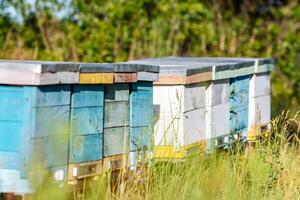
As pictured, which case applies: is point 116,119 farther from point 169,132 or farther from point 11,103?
point 11,103

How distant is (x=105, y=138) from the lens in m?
3.79

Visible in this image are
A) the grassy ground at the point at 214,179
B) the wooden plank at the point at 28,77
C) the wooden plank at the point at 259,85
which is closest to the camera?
the wooden plank at the point at 28,77

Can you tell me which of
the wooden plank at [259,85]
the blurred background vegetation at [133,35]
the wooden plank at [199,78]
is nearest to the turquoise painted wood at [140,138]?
the wooden plank at [199,78]

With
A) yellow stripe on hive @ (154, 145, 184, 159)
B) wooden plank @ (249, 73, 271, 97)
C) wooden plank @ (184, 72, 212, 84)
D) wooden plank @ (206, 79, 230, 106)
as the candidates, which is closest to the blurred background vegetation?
wooden plank @ (249, 73, 271, 97)

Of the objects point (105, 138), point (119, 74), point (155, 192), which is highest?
point (119, 74)

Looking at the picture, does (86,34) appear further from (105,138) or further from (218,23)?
Answer: (105,138)

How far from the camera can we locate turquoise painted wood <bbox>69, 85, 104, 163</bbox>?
3494 millimetres

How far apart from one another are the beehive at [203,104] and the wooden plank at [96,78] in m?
0.61

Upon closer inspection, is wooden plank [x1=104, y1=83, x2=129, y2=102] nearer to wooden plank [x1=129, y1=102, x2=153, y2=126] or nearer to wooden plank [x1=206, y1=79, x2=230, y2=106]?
wooden plank [x1=129, y1=102, x2=153, y2=126]

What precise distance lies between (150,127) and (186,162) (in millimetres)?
299

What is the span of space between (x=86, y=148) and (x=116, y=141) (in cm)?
33

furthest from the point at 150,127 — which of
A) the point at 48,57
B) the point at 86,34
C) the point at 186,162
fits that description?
the point at 86,34

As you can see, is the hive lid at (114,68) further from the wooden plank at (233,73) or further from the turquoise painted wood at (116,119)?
the wooden plank at (233,73)

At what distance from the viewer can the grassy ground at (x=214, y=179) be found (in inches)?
147
